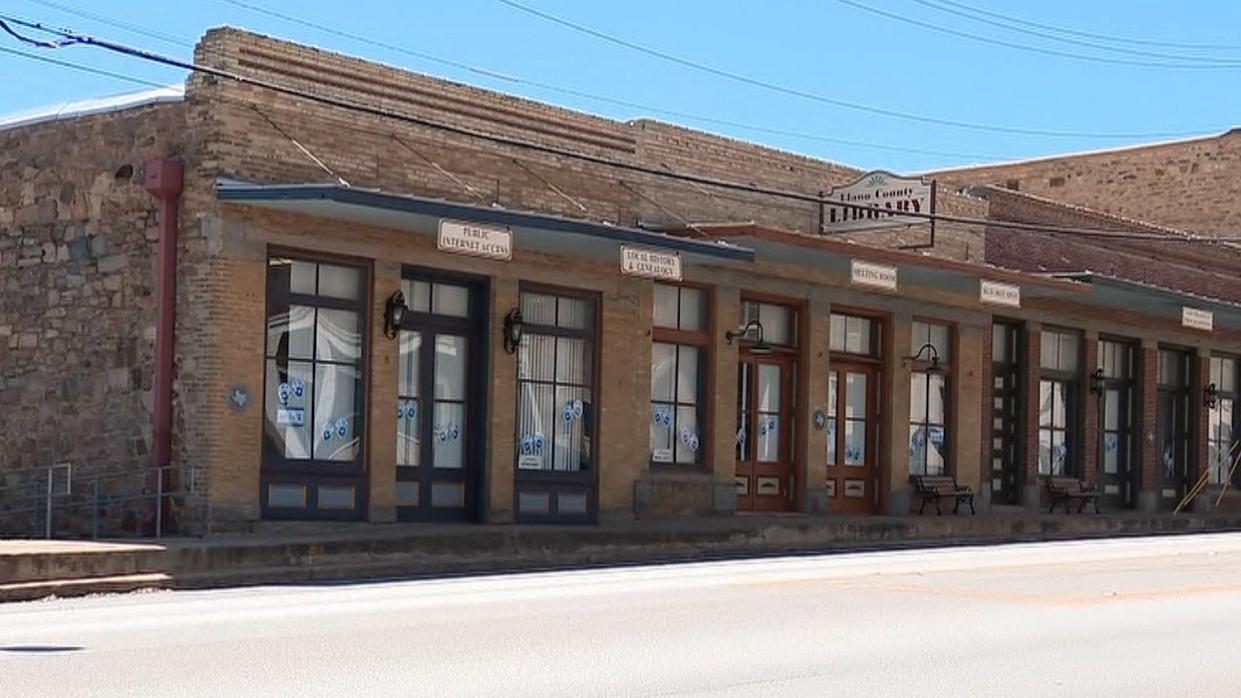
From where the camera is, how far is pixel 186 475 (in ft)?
65.9

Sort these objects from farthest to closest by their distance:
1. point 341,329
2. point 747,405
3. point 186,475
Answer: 1. point 747,405
2. point 341,329
3. point 186,475

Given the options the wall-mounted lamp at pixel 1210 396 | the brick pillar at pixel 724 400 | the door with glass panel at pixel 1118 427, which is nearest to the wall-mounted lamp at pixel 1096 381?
the door with glass panel at pixel 1118 427

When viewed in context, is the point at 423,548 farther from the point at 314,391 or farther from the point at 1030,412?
the point at 1030,412

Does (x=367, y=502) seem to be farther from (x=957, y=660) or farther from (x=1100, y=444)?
(x=1100, y=444)

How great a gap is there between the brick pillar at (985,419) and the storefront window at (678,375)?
6924 millimetres

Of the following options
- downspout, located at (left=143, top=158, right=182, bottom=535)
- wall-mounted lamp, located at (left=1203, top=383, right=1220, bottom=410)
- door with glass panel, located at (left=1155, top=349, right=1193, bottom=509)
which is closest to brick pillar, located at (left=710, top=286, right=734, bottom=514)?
downspout, located at (left=143, top=158, right=182, bottom=535)

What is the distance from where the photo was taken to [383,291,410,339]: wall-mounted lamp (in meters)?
21.6

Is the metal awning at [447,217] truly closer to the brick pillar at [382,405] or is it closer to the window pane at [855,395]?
the brick pillar at [382,405]

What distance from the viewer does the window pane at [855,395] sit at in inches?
1141

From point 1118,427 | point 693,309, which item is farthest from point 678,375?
point 1118,427

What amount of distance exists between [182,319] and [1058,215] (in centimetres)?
1906

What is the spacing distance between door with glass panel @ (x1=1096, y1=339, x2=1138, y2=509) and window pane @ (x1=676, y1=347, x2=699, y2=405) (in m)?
11.6

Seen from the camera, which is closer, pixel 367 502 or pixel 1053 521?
pixel 367 502

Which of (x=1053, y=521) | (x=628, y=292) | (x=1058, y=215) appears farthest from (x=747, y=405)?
(x=1058, y=215)
